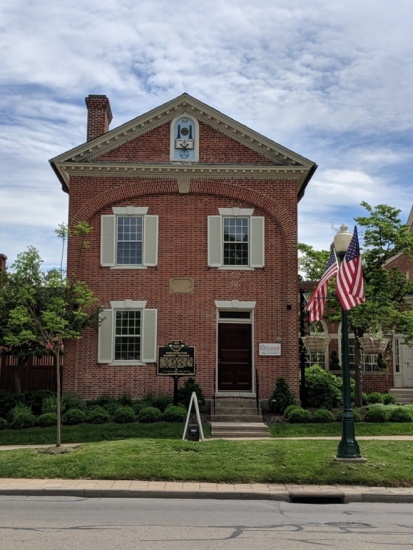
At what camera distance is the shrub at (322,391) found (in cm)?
2001

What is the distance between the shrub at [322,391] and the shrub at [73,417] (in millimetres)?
7035

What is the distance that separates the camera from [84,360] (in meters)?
20.1

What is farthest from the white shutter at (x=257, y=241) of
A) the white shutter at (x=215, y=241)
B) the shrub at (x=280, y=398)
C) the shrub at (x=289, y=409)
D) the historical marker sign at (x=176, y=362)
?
the shrub at (x=289, y=409)

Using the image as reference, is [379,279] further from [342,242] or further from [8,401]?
[8,401]

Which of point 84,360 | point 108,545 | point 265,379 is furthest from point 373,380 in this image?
point 108,545

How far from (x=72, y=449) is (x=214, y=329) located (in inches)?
302

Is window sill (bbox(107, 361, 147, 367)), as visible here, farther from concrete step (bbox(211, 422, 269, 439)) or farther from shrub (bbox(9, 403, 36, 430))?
concrete step (bbox(211, 422, 269, 439))

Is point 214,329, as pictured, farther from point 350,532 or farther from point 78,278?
point 350,532

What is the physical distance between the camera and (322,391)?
802 inches

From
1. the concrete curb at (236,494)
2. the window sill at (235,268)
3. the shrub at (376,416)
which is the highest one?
the window sill at (235,268)

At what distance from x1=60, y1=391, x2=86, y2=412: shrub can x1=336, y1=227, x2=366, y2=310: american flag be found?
8963mm

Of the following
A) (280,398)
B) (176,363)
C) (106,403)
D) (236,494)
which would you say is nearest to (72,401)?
(106,403)

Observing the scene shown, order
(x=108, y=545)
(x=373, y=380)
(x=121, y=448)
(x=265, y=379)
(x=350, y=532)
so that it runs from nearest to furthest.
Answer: (x=108, y=545)
(x=350, y=532)
(x=121, y=448)
(x=265, y=379)
(x=373, y=380)

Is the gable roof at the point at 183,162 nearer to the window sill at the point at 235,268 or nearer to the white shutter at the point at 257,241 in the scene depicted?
the white shutter at the point at 257,241
